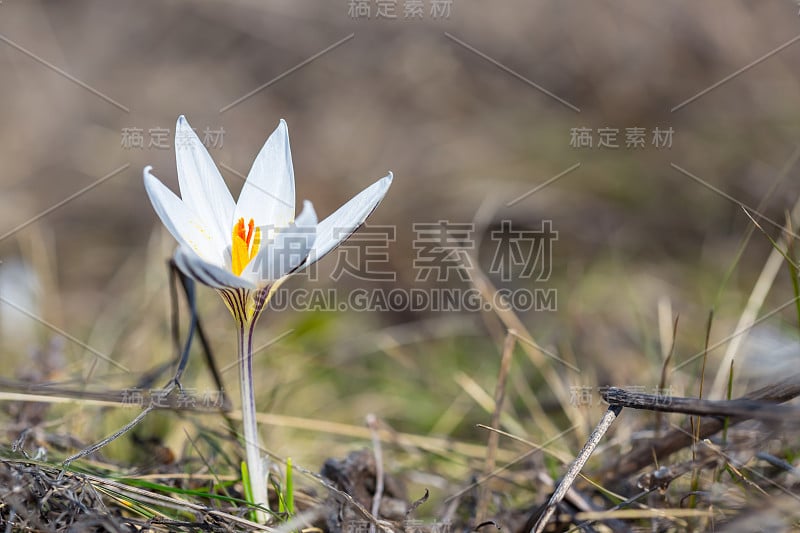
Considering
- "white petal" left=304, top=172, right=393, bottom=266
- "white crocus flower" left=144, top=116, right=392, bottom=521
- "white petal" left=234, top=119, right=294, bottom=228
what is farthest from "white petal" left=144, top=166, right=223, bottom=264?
"white petal" left=304, top=172, right=393, bottom=266

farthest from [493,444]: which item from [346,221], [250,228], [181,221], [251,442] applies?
[181,221]

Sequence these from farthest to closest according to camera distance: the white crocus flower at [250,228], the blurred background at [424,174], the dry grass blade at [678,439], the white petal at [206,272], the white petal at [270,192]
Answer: the blurred background at [424,174], the white petal at [270,192], the dry grass blade at [678,439], the white crocus flower at [250,228], the white petal at [206,272]

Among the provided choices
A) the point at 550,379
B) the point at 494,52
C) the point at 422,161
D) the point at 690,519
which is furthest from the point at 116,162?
the point at 690,519

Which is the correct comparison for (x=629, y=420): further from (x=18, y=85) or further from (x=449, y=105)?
(x=18, y=85)

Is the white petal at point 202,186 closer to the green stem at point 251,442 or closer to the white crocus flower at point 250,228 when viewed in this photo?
the white crocus flower at point 250,228

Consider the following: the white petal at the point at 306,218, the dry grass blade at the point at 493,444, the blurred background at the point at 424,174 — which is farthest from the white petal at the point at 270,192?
the blurred background at the point at 424,174

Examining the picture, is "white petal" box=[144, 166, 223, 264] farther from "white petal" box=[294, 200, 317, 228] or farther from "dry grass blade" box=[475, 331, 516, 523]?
"dry grass blade" box=[475, 331, 516, 523]
